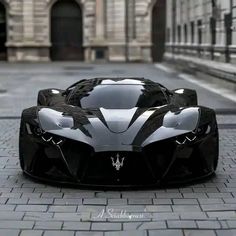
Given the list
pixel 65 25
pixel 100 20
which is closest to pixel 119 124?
pixel 100 20

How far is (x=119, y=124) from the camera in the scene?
6398 mm

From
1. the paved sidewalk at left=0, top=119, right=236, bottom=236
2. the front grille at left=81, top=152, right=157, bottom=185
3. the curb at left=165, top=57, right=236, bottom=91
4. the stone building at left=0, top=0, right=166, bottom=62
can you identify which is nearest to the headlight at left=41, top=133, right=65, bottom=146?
the front grille at left=81, top=152, right=157, bottom=185

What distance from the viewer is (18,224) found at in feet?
16.7

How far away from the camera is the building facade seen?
20.8 m

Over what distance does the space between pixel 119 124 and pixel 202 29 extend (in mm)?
20478

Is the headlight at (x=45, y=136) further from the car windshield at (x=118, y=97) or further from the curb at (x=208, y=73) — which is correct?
the curb at (x=208, y=73)

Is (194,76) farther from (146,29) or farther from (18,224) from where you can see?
(18,224)

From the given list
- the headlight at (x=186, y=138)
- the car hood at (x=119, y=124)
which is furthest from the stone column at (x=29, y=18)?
the headlight at (x=186, y=138)

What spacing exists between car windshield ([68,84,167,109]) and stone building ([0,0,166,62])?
3223 centimetres

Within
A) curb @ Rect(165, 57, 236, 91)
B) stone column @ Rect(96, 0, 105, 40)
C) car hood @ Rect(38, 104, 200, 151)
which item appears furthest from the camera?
stone column @ Rect(96, 0, 105, 40)

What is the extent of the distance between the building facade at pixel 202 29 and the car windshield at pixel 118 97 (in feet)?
43.0

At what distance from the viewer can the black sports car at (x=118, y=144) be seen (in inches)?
237

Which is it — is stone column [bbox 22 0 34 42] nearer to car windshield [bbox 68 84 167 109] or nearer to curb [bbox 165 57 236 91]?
curb [bbox 165 57 236 91]

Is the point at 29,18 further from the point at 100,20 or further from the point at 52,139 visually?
the point at 52,139
